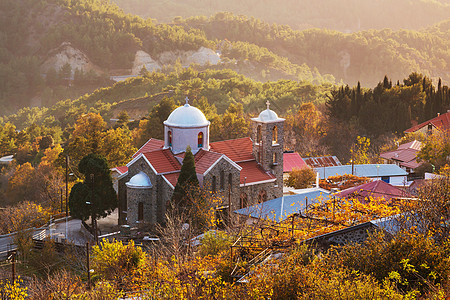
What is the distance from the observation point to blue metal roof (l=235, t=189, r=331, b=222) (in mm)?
31781

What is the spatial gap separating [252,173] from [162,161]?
213 inches

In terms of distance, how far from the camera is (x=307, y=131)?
6450cm

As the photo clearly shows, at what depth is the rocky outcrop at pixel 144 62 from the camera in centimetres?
15400

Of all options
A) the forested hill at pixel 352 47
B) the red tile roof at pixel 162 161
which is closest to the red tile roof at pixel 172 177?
the red tile roof at pixel 162 161

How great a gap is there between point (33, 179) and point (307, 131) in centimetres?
2840

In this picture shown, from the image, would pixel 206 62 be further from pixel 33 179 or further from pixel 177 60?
pixel 33 179

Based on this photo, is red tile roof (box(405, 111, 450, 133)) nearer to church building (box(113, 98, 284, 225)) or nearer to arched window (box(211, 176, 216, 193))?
church building (box(113, 98, 284, 225))

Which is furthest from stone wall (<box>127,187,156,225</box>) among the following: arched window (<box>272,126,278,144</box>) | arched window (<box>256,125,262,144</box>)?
arched window (<box>272,126,278,144</box>)

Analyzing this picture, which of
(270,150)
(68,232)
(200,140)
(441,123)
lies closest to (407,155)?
(441,123)

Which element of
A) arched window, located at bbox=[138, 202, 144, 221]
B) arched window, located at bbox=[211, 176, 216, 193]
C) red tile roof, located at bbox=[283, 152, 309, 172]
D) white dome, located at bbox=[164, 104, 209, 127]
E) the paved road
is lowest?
the paved road

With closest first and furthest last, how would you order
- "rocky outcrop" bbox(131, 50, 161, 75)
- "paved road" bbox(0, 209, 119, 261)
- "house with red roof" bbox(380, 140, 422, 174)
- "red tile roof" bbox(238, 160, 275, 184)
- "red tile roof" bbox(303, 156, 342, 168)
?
1. "paved road" bbox(0, 209, 119, 261)
2. "red tile roof" bbox(238, 160, 275, 184)
3. "house with red roof" bbox(380, 140, 422, 174)
4. "red tile roof" bbox(303, 156, 342, 168)
5. "rocky outcrop" bbox(131, 50, 161, 75)

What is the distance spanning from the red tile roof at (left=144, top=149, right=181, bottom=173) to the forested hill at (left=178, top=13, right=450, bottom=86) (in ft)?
399

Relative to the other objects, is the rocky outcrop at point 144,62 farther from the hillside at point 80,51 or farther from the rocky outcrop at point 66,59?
the rocky outcrop at point 66,59

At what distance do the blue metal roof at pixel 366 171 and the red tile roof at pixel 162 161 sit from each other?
49.0 ft
